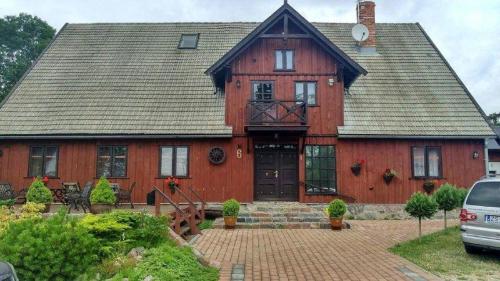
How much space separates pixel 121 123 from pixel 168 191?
11.2 ft

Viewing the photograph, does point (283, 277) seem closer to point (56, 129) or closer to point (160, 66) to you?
point (56, 129)

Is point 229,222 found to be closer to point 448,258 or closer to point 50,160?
point 448,258

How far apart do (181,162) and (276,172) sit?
3926mm

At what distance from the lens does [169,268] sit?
6.23m

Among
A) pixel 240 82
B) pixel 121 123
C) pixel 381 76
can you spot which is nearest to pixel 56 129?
pixel 121 123

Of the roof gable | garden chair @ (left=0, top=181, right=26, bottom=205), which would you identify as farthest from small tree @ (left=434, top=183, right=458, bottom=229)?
garden chair @ (left=0, top=181, right=26, bottom=205)

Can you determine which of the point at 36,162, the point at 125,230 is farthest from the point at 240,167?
the point at 125,230

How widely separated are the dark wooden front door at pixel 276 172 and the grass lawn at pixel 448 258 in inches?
264

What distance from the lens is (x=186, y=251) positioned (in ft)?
24.3

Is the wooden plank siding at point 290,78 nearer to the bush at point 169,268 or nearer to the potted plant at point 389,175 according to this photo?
the potted plant at point 389,175

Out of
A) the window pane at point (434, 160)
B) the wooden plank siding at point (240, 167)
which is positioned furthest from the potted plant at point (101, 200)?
the window pane at point (434, 160)

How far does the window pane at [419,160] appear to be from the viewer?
16.7m

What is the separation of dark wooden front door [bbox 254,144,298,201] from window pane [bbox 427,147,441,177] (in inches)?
218

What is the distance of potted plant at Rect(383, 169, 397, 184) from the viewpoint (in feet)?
53.5
